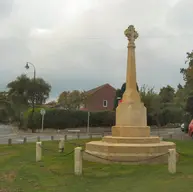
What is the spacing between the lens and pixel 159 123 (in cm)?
6050

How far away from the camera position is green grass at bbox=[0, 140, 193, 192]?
31.9 ft

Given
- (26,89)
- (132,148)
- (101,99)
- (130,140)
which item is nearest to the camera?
(132,148)

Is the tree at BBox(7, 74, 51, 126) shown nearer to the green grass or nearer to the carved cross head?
the carved cross head

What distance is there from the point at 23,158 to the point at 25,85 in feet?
217

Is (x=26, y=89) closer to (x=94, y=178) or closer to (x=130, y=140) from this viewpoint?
(x=130, y=140)

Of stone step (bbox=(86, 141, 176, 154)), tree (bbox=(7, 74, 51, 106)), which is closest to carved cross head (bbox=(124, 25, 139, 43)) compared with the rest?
stone step (bbox=(86, 141, 176, 154))

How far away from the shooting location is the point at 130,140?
1463 centimetres

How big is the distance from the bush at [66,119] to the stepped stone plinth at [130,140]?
3467 cm

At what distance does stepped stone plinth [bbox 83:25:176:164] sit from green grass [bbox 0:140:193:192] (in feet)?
1.81

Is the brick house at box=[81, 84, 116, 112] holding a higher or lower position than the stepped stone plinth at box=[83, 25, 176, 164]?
higher

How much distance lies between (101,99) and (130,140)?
57.8 m

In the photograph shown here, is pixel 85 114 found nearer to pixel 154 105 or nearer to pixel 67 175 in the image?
pixel 154 105

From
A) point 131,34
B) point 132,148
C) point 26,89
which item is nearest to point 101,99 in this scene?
point 26,89

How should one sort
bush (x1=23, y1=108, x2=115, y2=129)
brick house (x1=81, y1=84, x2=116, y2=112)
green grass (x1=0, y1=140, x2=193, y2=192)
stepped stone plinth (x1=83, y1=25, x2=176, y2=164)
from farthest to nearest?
brick house (x1=81, y1=84, x2=116, y2=112) → bush (x1=23, y1=108, x2=115, y2=129) → stepped stone plinth (x1=83, y1=25, x2=176, y2=164) → green grass (x1=0, y1=140, x2=193, y2=192)
